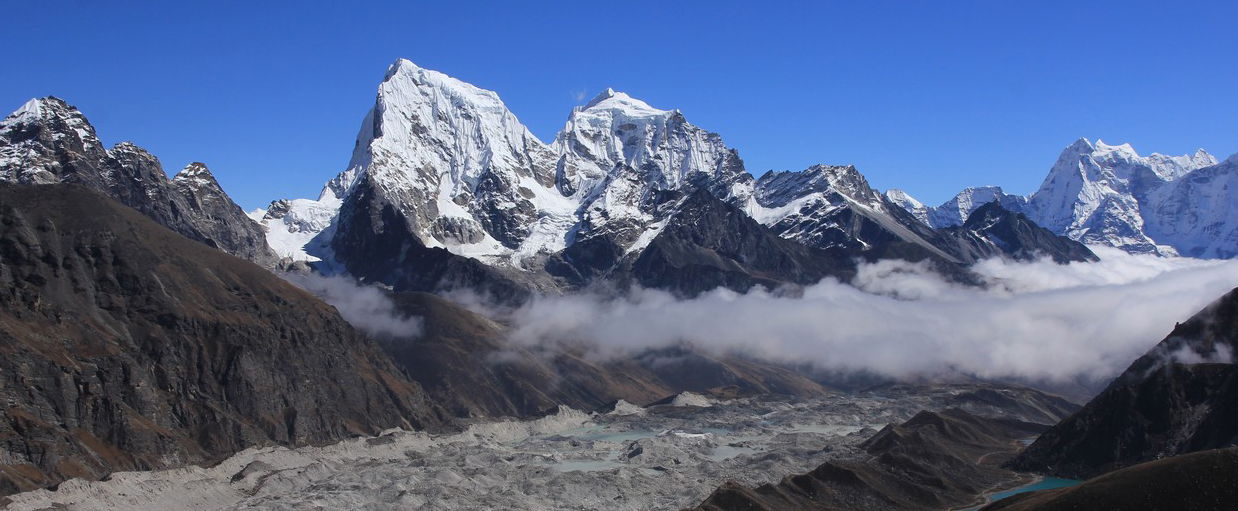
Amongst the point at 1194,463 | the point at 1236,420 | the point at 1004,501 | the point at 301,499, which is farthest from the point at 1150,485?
the point at 301,499

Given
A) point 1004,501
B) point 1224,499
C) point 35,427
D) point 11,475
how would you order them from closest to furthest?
point 1224,499, point 1004,501, point 11,475, point 35,427

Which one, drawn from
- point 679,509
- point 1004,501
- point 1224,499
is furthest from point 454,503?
point 1224,499

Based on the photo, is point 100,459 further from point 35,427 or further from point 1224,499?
point 1224,499

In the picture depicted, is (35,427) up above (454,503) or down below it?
above

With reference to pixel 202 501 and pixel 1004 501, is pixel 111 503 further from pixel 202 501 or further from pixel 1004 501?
pixel 1004 501

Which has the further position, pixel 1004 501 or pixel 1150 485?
pixel 1004 501

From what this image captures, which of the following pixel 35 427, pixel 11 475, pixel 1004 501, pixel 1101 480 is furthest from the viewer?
pixel 35 427
